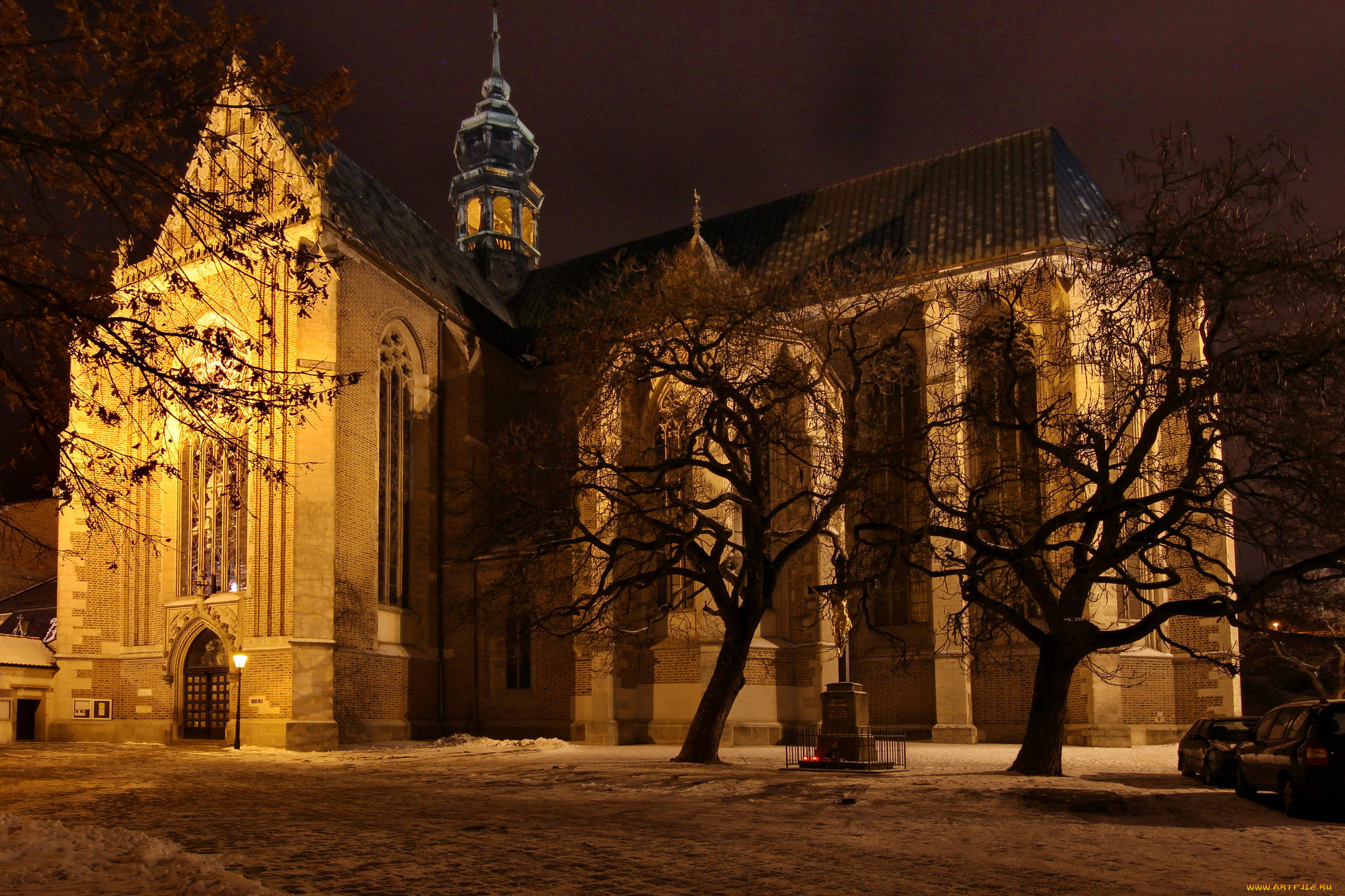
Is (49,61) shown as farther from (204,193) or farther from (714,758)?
(714,758)

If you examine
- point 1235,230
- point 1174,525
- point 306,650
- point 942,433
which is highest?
point 1235,230

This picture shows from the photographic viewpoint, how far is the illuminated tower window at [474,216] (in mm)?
44719

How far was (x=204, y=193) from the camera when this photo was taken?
326 inches

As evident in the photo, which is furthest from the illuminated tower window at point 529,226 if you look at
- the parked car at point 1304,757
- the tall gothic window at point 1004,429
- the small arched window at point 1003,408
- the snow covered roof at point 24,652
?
the parked car at point 1304,757

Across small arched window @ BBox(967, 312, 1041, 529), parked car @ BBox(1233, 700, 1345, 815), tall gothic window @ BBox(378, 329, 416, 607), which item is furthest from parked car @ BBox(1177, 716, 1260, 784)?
tall gothic window @ BBox(378, 329, 416, 607)

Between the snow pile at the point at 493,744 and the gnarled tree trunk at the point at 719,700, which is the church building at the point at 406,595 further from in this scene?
the gnarled tree trunk at the point at 719,700

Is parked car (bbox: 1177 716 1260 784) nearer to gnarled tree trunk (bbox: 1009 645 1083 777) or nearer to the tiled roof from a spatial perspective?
gnarled tree trunk (bbox: 1009 645 1083 777)

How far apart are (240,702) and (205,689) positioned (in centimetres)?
276

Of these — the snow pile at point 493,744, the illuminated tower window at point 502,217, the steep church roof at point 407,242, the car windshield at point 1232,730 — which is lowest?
the snow pile at point 493,744

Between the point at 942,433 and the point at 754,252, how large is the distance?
14.7m

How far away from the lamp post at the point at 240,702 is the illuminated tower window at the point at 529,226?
977 inches

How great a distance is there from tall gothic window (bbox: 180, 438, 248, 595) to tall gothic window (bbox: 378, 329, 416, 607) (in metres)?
3.28

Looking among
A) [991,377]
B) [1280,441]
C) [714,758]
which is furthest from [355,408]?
[1280,441]

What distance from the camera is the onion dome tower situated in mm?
44188
